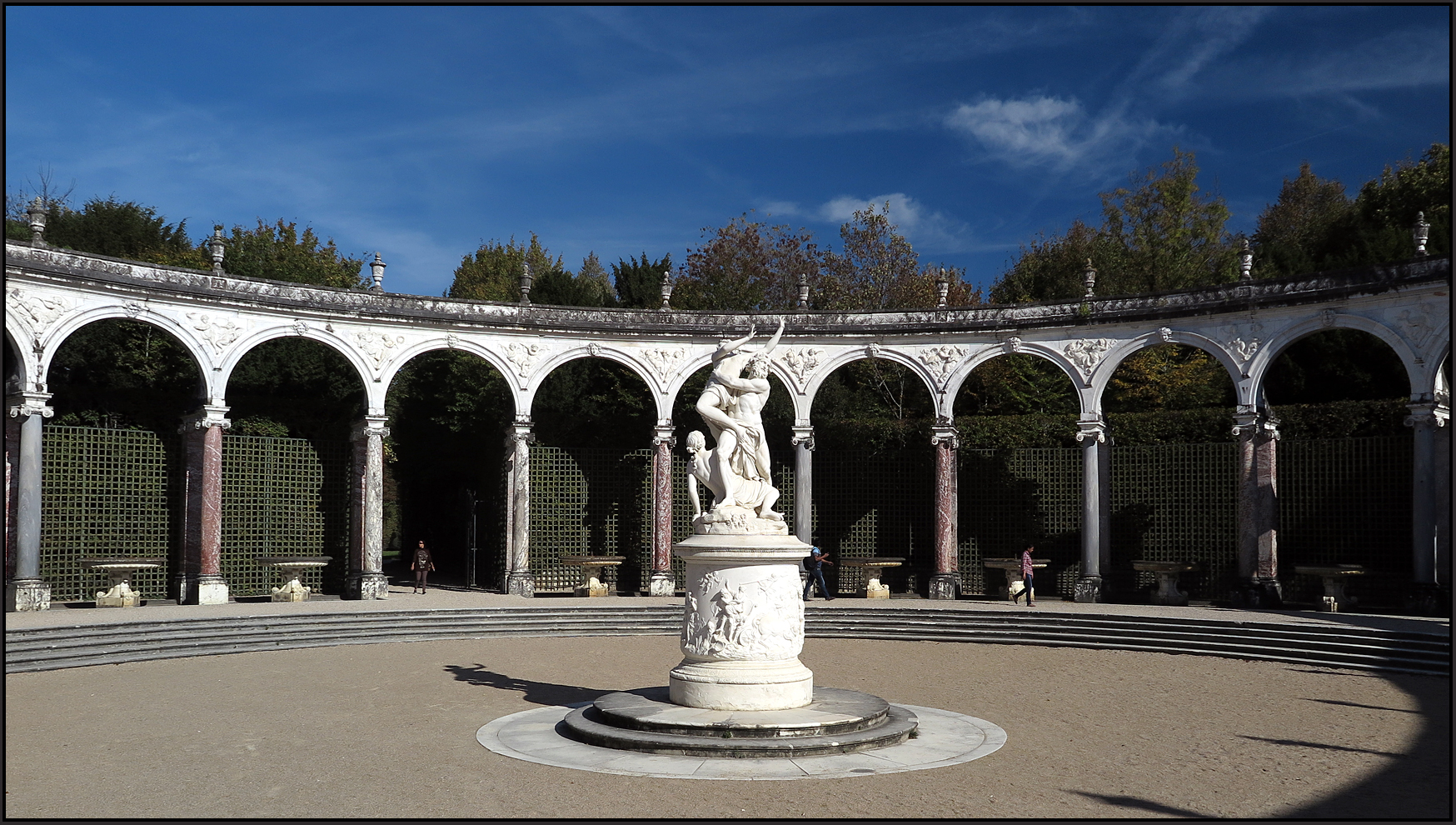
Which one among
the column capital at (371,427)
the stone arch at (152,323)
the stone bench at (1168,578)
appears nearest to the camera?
the stone arch at (152,323)

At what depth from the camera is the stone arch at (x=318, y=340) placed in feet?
77.3

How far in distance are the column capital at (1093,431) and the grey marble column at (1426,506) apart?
19.9 feet

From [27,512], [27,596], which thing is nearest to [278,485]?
[27,512]

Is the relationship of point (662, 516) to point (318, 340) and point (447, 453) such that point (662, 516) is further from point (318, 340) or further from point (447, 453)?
point (447, 453)

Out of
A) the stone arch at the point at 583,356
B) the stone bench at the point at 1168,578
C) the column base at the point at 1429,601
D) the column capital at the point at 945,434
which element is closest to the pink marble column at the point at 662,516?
the stone arch at the point at 583,356

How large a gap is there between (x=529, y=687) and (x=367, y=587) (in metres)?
11.9

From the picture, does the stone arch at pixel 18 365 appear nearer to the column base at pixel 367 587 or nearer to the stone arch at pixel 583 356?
the column base at pixel 367 587

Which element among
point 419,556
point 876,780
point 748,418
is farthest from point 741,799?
point 419,556

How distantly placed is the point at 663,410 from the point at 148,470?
12.0 meters

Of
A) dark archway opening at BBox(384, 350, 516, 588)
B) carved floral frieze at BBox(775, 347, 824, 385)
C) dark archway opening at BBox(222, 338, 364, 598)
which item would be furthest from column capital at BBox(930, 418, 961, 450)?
dark archway opening at BBox(222, 338, 364, 598)

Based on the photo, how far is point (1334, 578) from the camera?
21938 mm

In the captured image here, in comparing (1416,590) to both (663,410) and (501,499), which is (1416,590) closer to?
(663,410)

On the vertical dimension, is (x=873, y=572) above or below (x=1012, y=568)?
below

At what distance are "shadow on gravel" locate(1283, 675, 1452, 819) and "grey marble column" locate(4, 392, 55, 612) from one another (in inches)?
871
